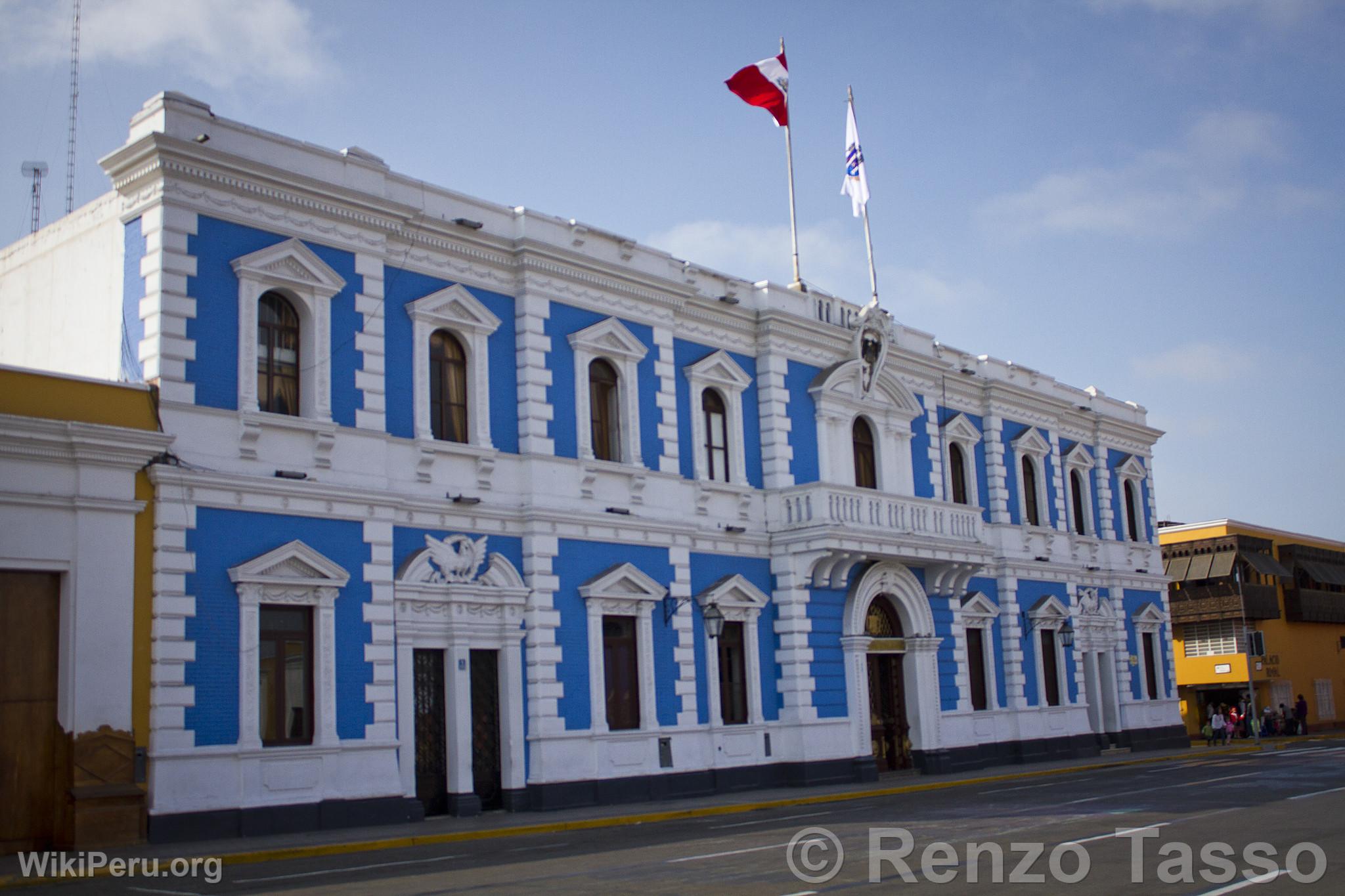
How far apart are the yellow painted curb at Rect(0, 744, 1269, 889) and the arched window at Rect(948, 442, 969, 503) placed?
24.4 ft

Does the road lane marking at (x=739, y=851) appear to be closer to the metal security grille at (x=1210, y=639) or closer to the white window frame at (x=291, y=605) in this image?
the white window frame at (x=291, y=605)

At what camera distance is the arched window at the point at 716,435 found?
28000mm

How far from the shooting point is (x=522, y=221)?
2438 centimetres

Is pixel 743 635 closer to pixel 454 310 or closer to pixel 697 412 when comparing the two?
pixel 697 412

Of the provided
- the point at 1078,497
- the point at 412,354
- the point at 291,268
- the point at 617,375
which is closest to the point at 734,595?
the point at 617,375

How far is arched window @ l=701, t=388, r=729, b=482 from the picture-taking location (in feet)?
91.9

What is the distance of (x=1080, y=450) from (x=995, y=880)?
30.3m

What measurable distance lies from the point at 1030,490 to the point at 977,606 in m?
5.66

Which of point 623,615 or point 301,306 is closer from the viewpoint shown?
point 301,306

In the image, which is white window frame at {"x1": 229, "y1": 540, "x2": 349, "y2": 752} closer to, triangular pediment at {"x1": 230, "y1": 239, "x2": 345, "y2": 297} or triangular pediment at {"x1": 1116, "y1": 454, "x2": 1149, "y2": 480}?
triangular pediment at {"x1": 230, "y1": 239, "x2": 345, "y2": 297}

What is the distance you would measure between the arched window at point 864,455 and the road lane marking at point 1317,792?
42.0 ft

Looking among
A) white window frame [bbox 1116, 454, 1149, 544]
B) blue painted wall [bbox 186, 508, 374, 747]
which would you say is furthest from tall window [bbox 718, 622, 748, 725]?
white window frame [bbox 1116, 454, 1149, 544]

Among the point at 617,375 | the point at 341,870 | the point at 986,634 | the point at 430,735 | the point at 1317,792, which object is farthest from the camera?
the point at 986,634

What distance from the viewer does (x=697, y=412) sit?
90.6 feet
